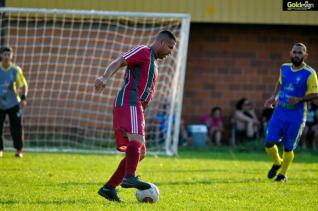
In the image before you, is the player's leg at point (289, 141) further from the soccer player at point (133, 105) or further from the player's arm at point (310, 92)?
the soccer player at point (133, 105)

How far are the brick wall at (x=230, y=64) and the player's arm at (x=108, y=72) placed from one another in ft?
40.2

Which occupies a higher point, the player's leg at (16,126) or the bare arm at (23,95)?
the bare arm at (23,95)

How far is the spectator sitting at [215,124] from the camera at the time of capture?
19766 mm

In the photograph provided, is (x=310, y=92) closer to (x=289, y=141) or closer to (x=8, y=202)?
(x=289, y=141)

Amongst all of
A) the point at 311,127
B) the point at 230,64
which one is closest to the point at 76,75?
the point at 230,64

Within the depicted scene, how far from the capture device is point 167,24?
741 inches

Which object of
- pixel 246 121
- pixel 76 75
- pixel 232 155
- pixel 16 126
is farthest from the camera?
pixel 246 121

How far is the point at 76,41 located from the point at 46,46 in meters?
0.71

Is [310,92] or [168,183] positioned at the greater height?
[310,92]

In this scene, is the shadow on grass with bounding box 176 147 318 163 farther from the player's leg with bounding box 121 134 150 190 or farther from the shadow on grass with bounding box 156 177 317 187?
the player's leg with bounding box 121 134 150 190

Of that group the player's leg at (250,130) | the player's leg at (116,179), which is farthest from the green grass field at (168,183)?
the player's leg at (250,130)

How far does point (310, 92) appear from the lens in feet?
37.8

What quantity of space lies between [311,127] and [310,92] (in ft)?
27.3

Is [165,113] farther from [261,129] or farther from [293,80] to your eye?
[293,80]
